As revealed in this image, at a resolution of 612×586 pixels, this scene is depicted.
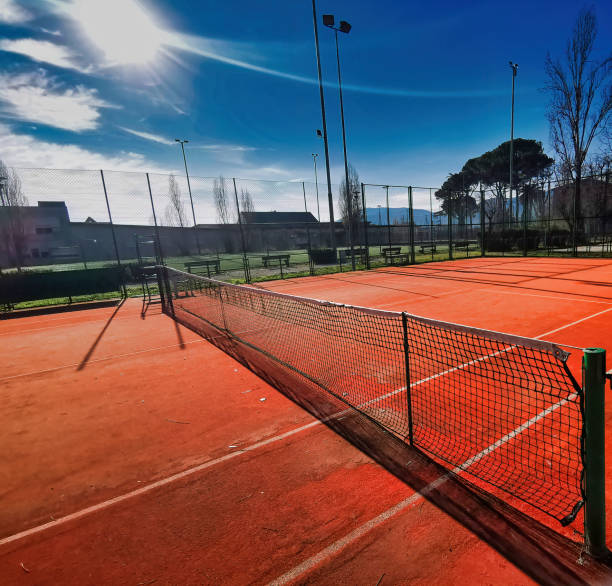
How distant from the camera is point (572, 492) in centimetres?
245

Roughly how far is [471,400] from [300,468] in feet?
7.59

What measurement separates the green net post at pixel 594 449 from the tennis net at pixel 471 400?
8 cm

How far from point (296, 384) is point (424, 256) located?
24.8m

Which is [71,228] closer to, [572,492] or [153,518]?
[153,518]

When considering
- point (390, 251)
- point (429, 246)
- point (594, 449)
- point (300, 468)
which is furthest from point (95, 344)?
point (429, 246)

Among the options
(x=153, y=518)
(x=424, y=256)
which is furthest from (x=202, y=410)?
(x=424, y=256)

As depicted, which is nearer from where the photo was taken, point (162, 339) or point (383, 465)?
point (383, 465)

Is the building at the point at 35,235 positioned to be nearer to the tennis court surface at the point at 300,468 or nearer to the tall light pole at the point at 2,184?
the tall light pole at the point at 2,184

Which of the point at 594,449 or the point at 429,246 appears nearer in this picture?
the point at 594,449

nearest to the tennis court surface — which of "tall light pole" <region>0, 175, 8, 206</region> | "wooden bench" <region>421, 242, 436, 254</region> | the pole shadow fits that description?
the pole shadow

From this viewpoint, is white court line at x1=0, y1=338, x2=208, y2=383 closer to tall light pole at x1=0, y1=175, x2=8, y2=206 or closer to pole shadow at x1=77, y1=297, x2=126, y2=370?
pole shadow at x1=77, y1=297, x2=126, y2=370

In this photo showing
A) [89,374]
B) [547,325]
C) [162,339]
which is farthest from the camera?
[162,339]

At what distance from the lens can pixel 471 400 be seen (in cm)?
390

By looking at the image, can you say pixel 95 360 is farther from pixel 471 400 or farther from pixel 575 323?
pixel 575 323
